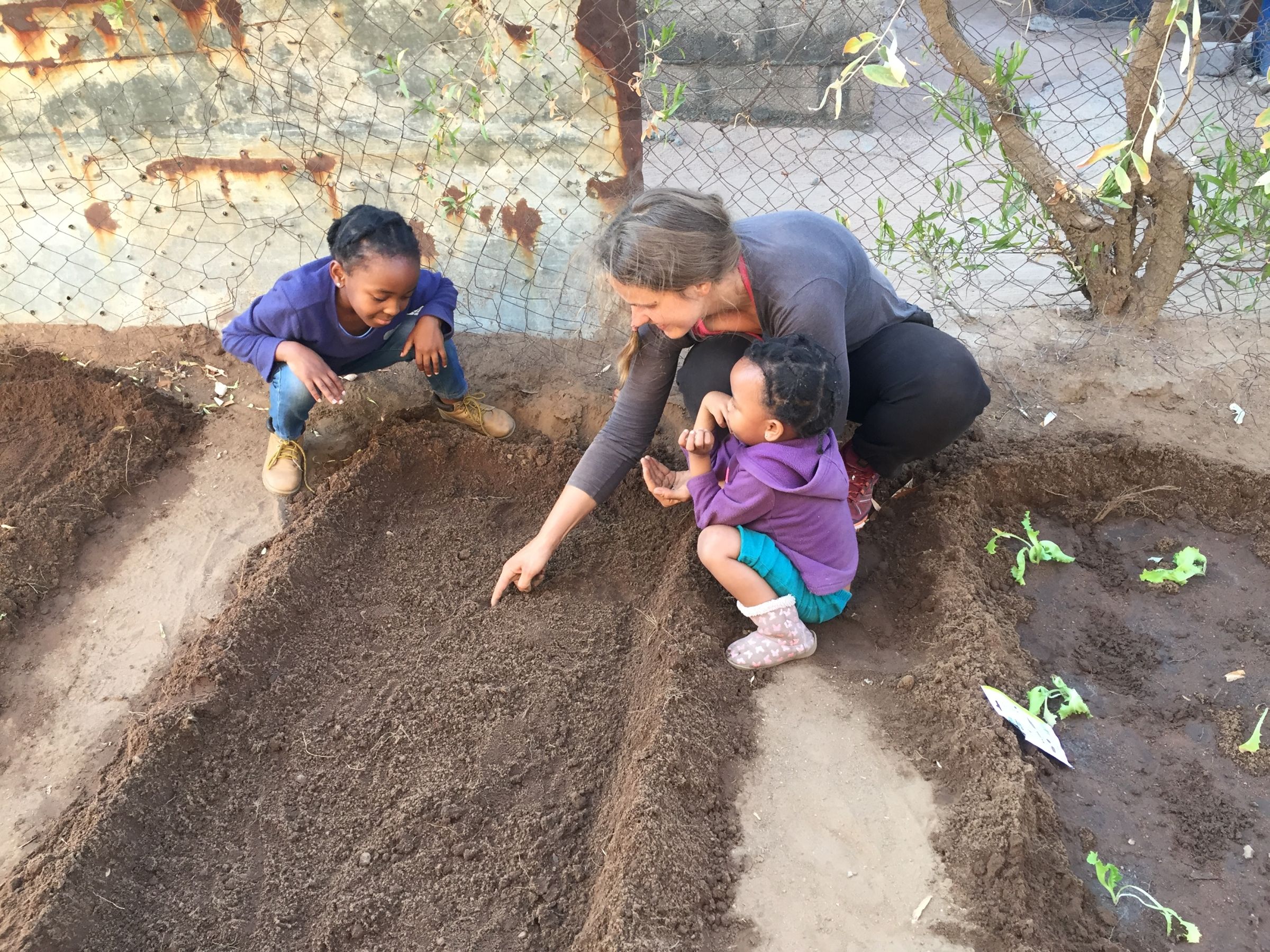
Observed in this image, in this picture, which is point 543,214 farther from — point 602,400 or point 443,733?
point 443,733

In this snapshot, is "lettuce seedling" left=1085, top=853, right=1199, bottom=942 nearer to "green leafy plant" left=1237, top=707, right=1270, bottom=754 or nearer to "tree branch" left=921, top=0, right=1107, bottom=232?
"green leafy plant" left=1237, top=707, right=1270, bottom=754

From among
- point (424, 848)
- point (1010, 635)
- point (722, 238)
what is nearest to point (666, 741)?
point (424, 848)

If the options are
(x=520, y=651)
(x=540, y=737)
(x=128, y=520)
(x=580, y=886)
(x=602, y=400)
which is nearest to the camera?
(x=580, y=886)

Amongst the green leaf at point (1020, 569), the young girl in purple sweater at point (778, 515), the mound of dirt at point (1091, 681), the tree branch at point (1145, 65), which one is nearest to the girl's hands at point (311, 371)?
the young girl in purple sweater at point (778, 515)

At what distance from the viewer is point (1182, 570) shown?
251 centimetres

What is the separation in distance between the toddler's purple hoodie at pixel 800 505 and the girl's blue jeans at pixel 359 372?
47.1 inches

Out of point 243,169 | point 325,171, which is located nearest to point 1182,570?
point 325,171

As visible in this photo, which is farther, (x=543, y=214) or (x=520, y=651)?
(x=543, y=214)

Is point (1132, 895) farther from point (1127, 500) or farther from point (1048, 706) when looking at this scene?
point (1127, 500)

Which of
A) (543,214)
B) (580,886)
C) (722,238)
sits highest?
(722,238)

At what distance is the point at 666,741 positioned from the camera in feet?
6.44

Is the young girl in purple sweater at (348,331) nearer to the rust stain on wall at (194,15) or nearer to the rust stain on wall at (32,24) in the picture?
the rust stain on wall at (194,15)

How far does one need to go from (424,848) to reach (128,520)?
176 cm

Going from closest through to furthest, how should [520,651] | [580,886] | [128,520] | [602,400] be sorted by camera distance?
1. [580,886]
2. [520,651]
3. [128,520]
4. [602,400]
